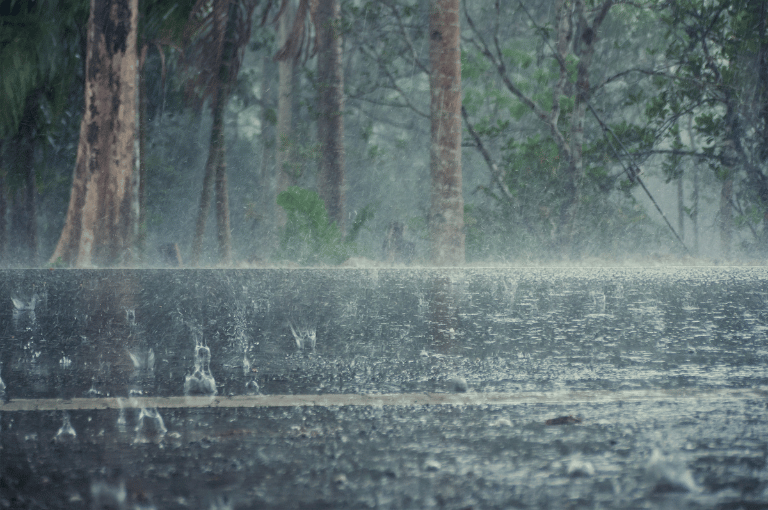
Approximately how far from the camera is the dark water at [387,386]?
104 cm

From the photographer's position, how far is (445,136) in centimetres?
974

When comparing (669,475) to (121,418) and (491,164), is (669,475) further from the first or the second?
(491,164)

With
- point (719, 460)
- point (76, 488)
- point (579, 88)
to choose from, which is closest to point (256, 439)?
point (76, 488)

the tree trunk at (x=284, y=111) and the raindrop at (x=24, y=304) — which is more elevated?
the tree trunk at (x=284, y=111)

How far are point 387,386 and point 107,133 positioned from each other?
704 centimetres

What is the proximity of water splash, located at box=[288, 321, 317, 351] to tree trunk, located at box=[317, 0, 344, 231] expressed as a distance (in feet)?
43.2

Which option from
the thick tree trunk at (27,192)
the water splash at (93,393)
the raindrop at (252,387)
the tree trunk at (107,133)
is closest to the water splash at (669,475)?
the raindrop at (252,387)

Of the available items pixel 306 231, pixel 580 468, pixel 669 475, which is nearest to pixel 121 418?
pixel 580 468

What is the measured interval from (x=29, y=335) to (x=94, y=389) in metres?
0.95

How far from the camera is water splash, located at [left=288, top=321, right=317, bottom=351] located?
91.4 inches

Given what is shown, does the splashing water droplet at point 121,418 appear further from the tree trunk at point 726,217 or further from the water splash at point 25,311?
the tree trunk at point 726,217

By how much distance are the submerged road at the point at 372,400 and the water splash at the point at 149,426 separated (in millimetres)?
60

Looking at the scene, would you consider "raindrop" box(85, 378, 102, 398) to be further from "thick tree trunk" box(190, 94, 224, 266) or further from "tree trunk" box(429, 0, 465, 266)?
"thick tree trunk" box(190, 94, 224, 266)

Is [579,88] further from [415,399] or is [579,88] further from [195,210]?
[195,210]
